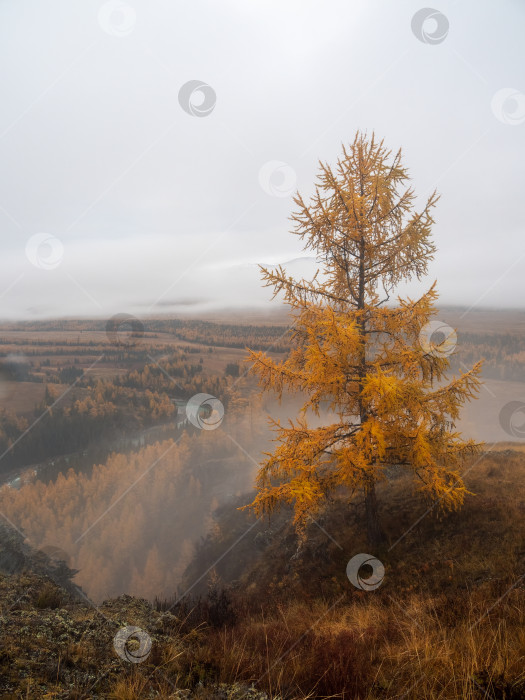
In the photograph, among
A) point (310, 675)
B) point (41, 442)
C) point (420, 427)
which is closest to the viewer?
point (310, 675)

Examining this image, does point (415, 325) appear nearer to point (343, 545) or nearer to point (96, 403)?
point (343, 545)

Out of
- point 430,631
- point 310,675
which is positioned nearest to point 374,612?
point 430,631

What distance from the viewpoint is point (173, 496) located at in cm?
4988

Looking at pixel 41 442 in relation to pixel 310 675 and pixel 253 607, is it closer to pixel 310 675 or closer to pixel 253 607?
pixel 253 607

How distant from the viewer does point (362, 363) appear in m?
8.69

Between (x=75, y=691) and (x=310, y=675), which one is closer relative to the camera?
(x=75, y=691)

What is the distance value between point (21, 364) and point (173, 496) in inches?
3605

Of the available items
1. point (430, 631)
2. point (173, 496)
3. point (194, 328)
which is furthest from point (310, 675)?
point (194, 328)

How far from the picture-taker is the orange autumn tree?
7.55 meters

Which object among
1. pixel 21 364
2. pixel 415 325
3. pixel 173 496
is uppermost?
pixel 415 325

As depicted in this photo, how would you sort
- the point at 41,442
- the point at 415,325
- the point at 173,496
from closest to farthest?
the point at 415,325 → the point at 173,496 → the point at 41,442

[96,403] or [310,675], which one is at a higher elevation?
[310,675]

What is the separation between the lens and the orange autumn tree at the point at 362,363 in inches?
297

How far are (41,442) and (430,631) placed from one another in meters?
91.8
